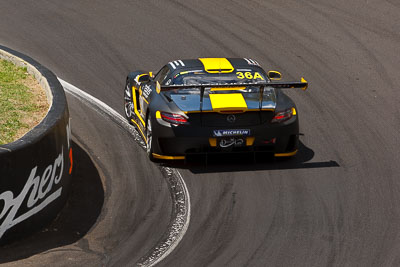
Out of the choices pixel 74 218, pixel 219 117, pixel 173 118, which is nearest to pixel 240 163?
pixel 219 117

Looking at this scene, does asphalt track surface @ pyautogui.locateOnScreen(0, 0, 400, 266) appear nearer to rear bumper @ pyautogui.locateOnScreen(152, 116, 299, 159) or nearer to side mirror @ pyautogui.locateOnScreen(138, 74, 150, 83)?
rear bumper @ pyautogui.locateOnScreen(152, 116, 299, 159)

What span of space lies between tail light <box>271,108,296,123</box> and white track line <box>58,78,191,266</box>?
167 centimetres

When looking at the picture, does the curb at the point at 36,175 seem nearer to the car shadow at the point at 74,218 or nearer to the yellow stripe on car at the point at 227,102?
the car shadow at the point at 74,218

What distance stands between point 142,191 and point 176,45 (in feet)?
22.9

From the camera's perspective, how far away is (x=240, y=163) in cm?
1341

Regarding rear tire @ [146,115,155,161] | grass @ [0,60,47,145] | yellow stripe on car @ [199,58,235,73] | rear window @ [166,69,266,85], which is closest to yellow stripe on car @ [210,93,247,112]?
→ rear window @ [166,69,266,85]

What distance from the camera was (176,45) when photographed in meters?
Result: 19.0

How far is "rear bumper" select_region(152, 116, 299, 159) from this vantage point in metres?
12.9

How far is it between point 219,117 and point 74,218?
2697mm

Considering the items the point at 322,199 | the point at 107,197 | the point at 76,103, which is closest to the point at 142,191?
the point at 107,197

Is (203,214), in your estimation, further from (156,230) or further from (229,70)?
(229,70)

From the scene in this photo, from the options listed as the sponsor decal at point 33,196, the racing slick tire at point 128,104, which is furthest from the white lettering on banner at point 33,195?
the racing slick tire at point 128,104

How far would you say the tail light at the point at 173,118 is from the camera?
12.9m

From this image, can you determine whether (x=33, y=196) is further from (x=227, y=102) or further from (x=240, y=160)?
(x=240, y=160)
